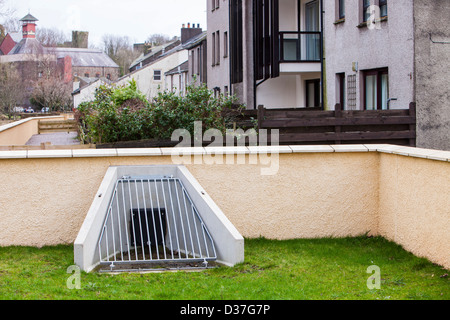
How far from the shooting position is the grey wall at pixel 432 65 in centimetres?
1377

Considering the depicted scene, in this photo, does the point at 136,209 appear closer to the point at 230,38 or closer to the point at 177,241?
the point at 177,241

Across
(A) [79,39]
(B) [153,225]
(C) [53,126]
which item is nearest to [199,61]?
(C) [53,126]

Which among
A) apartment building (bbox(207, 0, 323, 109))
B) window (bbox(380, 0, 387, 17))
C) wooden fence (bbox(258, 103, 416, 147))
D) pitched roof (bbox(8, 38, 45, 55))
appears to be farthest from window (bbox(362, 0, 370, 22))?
pitched roof (bbox(8, 38, 45, 55))

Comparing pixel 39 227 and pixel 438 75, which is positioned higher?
pixel 438 75

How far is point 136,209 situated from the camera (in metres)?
8.46

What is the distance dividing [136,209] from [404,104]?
27.0 feet

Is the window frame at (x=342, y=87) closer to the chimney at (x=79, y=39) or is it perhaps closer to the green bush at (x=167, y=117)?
the green bush at (x=167, y=117)

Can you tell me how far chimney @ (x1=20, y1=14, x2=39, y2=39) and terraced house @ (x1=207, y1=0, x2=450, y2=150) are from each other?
290ft

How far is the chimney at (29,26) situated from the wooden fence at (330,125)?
104008mm

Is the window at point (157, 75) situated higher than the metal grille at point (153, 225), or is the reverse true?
the window at point (157, 75)

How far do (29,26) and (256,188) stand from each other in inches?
4283

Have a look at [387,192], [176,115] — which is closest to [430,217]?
[387,192]

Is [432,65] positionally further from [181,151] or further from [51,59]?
[51,59]

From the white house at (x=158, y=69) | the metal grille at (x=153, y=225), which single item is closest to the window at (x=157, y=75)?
the white house at (x=158, y=69)
